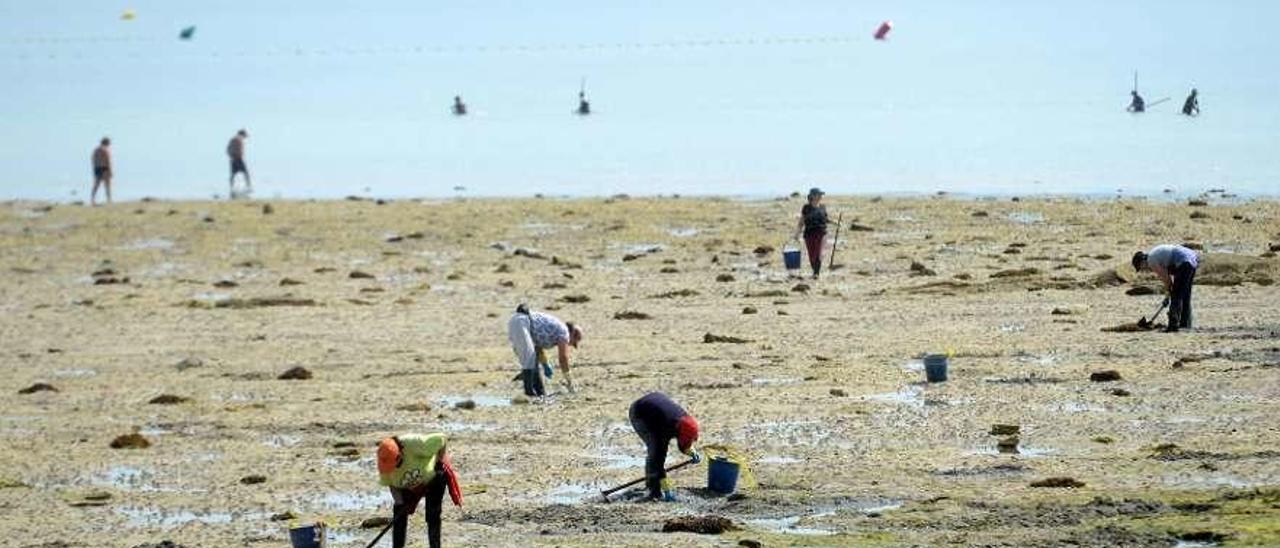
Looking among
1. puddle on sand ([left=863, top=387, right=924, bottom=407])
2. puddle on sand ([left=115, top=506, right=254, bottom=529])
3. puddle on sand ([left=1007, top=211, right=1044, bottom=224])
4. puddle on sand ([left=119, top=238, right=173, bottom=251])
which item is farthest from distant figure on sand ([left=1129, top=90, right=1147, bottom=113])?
puddle on sand ([left=115, top=506, right=254, bottom=529])

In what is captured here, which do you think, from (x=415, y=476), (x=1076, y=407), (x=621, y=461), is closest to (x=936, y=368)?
(x=1076, y=407)

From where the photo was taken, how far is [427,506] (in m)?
19.2

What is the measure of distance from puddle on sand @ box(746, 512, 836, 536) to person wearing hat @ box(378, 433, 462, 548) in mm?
2577

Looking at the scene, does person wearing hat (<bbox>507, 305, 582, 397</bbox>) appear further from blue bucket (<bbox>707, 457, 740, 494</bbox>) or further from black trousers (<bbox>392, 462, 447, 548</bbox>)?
black trousers (<bbox>392, 462, 447, 548</bbox>)

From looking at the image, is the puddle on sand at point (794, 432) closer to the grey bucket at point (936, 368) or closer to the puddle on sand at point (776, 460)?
the puddle on sand at point (776, 460)

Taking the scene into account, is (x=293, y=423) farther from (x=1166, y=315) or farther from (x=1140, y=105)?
(x=1140, y=105)

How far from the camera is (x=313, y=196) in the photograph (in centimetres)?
6688

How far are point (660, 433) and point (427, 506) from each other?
3.02 metres

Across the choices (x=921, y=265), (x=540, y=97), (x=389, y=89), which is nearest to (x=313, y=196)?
(x=921, y=265)

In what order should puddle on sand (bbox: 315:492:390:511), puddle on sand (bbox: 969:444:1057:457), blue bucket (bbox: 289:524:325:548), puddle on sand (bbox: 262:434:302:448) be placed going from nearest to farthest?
blue bucket (bbox: 289:524:325:548), puddle on sand (bbox: 315:492:390:511), puddle on sand (bbox: 969:444:1057:457), puddle on sand (bbox: 262:434:302:448)

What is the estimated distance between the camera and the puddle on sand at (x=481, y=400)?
27719 mm

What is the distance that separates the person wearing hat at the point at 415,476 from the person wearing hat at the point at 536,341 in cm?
836

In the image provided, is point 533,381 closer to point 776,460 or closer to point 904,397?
point 904,397

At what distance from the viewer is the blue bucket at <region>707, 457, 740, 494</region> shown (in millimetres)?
21469
